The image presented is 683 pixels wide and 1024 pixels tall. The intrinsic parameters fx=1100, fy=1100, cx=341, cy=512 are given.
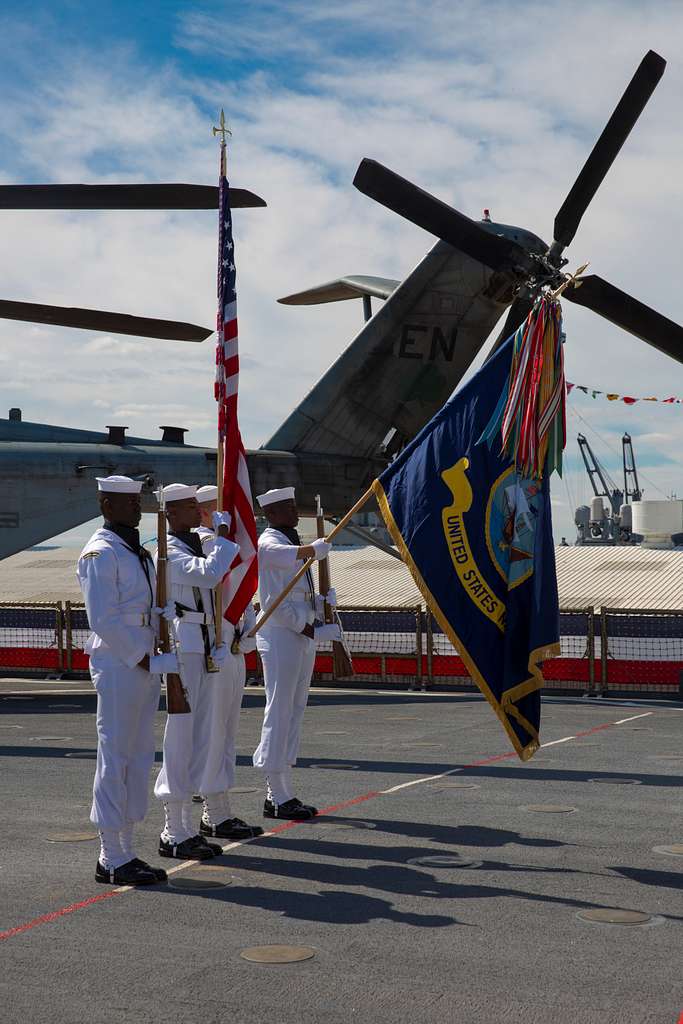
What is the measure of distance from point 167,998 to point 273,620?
3.80m

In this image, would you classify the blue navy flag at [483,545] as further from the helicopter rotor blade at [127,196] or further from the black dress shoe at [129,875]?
the helicopter rotor blade at [127,196]

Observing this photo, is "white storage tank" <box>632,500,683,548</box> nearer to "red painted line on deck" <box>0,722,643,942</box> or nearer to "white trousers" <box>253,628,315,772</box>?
"red painted line on deck" <box>0,722,643,942</box>

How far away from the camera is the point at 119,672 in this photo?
6.23m

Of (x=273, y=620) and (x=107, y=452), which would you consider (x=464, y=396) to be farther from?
(x=107, y=452)

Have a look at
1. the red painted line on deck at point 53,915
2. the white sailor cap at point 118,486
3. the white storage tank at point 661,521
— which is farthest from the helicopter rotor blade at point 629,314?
the white storage tank at point 661,521

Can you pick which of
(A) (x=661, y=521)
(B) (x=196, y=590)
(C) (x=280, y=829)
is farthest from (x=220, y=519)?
(A) (x=661, y=521)

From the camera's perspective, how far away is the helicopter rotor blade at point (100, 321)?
1416 cm

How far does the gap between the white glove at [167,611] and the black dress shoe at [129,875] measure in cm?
135

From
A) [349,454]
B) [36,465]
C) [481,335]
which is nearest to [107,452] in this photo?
[36,465]

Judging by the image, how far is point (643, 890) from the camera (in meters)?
5.93

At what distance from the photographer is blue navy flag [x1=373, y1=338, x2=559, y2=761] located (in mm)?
6895

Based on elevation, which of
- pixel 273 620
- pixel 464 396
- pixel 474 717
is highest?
pixel 464 396

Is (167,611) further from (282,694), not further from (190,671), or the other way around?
(282,694)

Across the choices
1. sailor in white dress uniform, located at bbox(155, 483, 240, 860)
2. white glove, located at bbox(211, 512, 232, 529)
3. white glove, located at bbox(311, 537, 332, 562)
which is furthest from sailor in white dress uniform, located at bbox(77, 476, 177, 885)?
white glove, located at bbox(311, 537, 332, 562)
